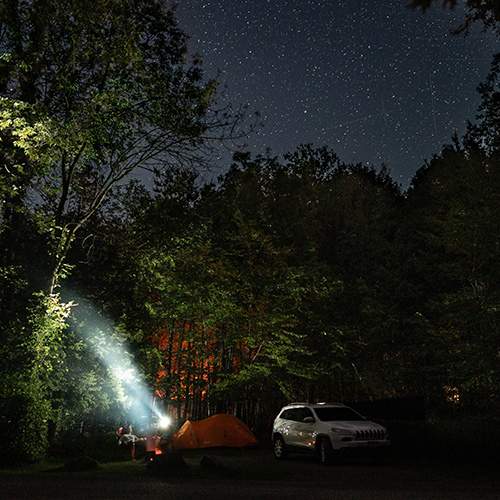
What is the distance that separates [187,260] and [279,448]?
31.7 ft

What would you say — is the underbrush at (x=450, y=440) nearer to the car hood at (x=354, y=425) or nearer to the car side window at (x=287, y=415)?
the car hood at (x=354, y=425)

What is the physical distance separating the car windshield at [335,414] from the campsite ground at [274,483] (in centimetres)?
128

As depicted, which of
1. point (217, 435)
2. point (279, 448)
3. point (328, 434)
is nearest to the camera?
point (328, 434)

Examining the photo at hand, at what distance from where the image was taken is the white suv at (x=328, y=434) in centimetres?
1320

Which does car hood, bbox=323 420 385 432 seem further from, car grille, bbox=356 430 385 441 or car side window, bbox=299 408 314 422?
car side window, bbox=299 408 314 422

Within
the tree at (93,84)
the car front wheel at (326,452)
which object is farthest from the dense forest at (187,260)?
the car front wheel at (326,452)

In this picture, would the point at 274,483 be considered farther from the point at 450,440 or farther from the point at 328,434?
the point at 450,440

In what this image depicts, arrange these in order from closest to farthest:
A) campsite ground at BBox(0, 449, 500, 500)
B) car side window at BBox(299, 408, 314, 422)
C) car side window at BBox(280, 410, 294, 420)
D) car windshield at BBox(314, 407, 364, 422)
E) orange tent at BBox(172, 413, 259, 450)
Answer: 1. campsite ground at BBox(0, 449, 500, 500)
2. car windshield at BBox(314, 407, 364, 422)
3. car side window at BBox(299, 408, 314, 422)
4. car side window at BBox(280, 410, 294, 420)
5. orange tent at BBox(172, 413, 259, 450)

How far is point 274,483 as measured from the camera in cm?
992

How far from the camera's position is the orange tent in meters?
19.5

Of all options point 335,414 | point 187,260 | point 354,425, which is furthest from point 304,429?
point 187,260

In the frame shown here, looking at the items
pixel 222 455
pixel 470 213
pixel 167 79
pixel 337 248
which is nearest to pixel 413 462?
pixel 222 455

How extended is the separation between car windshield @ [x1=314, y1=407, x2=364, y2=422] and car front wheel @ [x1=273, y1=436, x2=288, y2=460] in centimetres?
171

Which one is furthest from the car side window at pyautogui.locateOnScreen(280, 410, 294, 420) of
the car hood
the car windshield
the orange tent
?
the orange tent
